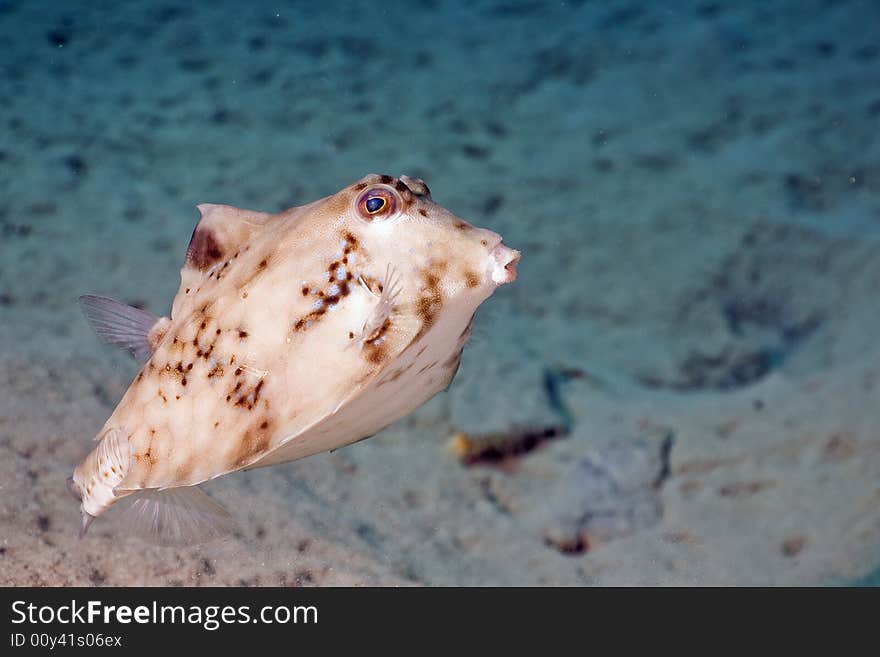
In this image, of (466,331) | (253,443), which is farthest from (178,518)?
(466,331)

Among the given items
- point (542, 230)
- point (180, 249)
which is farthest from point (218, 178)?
point (542, 230)

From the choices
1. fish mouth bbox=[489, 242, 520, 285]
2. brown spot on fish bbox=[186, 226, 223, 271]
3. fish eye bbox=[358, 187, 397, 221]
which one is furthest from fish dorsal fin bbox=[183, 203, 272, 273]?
fish mouth bbox=[489, 242, 520, 285]

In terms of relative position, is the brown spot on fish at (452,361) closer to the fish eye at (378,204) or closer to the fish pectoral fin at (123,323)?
the fish eye at (378,204)

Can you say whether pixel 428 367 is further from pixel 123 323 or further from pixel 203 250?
pixel 123 323

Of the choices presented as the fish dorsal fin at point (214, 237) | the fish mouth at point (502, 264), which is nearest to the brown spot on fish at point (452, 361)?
the fish mouth at point (502, 264)

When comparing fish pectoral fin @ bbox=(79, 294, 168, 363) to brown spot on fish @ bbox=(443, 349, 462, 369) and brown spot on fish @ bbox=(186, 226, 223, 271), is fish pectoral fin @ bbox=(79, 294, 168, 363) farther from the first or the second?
brown spot on fish @ bbox=(443, 349, 462, 369)

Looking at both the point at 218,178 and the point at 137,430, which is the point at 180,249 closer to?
the point at 218,178

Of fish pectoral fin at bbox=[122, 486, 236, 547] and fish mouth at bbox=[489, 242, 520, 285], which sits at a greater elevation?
fish mouth at bbox=[489, 242, 520, 285]
